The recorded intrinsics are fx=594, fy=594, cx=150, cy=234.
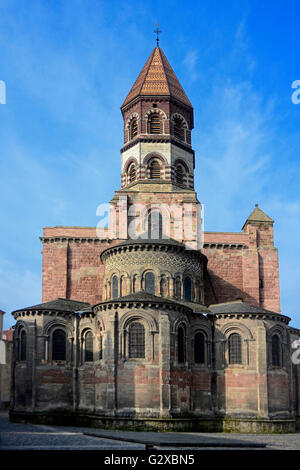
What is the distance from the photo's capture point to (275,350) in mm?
39281

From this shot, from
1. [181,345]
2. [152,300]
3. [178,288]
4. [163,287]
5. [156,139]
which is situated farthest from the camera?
[156,139]

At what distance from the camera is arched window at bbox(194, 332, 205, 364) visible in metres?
38.5

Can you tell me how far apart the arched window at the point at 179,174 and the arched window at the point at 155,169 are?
1.66 meters

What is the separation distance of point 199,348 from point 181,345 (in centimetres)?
217

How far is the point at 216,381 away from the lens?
38.3m

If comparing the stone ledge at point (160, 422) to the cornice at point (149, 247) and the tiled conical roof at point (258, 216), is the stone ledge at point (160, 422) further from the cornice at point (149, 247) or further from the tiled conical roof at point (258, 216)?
the tiled conical roof at point (258, 216)

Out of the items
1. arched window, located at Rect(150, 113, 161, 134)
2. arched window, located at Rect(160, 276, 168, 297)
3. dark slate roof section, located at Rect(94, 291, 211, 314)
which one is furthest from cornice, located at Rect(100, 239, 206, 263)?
arched window, located at Rect(150, 113, 161, 134)

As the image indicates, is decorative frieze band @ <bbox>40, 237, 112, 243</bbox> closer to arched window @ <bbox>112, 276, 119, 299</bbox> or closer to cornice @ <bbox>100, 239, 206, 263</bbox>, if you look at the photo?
cornice @ <bbox>100, 239, 206, 263</bbox>

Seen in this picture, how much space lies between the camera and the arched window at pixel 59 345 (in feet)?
128

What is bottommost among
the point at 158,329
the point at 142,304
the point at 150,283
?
the point at 158,329

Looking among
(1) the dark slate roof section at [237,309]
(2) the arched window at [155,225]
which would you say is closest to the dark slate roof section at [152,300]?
(1) the dark slate roof section at [237,309]

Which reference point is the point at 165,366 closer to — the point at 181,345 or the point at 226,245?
the point at 181,345

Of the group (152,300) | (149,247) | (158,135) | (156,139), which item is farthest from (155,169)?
(152,300)

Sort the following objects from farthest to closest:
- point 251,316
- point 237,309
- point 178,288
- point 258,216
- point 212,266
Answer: point 258,216
point 212,266
point 178,288
point 237,309
point 251,316
